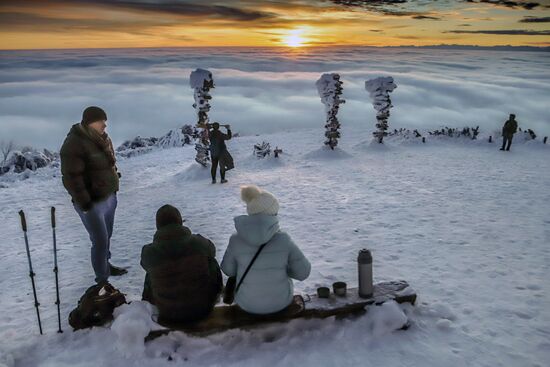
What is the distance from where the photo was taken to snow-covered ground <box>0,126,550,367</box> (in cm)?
440

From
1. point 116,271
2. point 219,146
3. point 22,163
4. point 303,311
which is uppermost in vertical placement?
point 219,146

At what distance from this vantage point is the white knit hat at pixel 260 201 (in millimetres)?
3768

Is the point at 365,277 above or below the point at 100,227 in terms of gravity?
below

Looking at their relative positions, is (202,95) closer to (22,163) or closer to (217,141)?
(217,141)

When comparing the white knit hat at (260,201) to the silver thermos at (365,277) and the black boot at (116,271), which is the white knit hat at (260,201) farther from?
the black boot at (116,271)

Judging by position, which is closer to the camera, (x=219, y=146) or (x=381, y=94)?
(x=219, y=146)

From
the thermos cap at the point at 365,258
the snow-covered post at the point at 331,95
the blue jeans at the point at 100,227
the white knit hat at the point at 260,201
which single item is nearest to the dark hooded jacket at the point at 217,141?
the blue jeans at the point at 100,227

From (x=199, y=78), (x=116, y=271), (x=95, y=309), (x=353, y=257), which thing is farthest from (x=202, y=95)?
(x=95, y=309)

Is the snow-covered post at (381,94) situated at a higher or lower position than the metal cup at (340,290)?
higher

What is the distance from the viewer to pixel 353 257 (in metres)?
7.26

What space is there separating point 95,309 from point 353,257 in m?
4.31

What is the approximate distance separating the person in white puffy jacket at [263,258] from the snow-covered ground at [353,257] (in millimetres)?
587

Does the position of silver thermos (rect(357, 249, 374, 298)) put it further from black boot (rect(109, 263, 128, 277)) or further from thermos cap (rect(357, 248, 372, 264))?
black boot (rect(109, 263, 128, 277))

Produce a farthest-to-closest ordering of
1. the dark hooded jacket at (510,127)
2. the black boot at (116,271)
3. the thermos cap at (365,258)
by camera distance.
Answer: the dark hooded jacket at (510,127), the black boot at (116,271), the thermos cap at (365,258)
